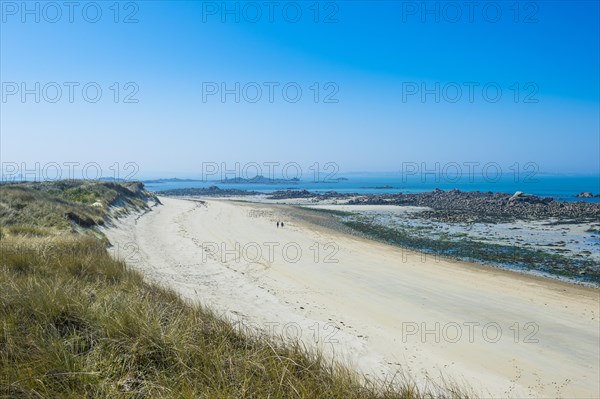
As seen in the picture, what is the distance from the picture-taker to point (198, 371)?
134 inches

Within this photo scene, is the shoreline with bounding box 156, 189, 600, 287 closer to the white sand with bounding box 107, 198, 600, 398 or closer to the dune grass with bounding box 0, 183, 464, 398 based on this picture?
the white sand with bounding box 107, 198, 600, 398

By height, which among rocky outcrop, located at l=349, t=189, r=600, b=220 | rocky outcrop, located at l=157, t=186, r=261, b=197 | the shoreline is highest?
rocky outcrop, located at l=157, t=186, r=261, b=197

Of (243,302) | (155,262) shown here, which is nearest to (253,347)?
(243,302)

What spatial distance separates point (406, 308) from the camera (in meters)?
11.4

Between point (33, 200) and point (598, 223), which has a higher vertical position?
point (33, 200)

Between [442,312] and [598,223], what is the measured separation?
1154 inches

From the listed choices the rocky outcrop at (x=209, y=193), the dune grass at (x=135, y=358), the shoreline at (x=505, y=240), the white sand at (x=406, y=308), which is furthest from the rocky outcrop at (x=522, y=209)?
the rocky outcrop at (x=209, y=193)

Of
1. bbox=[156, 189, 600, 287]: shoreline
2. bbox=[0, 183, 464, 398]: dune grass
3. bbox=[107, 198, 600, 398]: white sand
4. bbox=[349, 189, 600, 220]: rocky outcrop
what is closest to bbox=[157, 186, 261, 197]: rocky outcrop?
bbox=[349, 189, 600, 220]: rocky outcrop

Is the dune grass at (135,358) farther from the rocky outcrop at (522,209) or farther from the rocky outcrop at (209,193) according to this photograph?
the rocky outcrop at (209,193)

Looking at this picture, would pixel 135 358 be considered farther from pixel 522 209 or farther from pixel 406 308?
pixel 522 209

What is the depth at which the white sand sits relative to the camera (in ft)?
25.2

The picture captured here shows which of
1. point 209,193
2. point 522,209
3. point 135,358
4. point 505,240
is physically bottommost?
point 505,240

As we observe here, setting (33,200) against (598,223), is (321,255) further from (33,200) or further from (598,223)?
(598,223)

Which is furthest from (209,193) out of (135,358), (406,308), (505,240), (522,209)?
(135,358)
